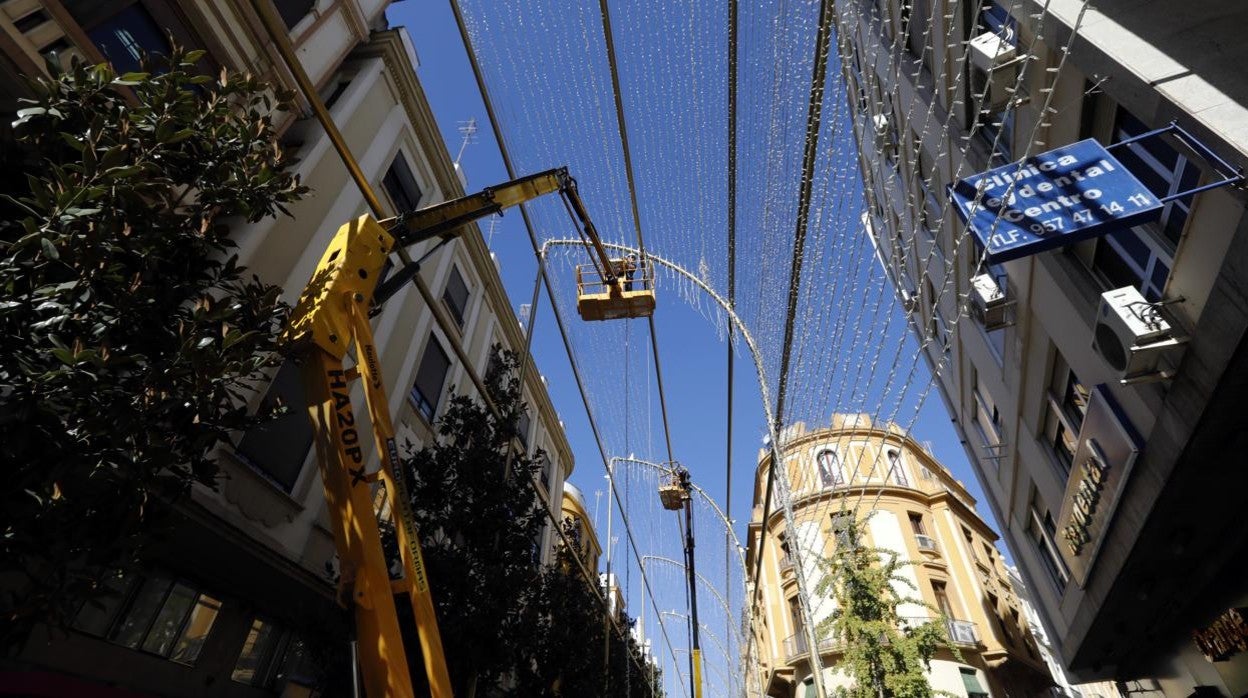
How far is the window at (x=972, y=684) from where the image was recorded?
68.5 feet

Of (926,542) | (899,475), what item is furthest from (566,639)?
(899,475)

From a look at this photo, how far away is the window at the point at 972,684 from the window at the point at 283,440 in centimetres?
2354

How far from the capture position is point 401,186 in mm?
13234

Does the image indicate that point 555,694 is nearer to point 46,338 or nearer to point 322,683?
point 322,683

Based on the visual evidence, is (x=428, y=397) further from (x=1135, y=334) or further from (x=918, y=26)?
(x=918, y=26)

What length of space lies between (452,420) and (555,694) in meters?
6.91

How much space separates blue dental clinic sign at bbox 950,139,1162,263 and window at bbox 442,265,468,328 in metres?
12.4

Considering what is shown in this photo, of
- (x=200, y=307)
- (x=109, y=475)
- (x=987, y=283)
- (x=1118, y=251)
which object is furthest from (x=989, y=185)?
(x=109, y=475)

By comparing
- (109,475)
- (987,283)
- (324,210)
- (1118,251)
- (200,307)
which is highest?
(324,210)

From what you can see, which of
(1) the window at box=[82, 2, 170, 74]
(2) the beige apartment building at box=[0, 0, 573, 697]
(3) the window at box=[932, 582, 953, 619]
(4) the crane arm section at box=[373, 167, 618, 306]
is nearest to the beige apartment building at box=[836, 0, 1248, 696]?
(4) the crane arm section at box=[373, 167, 618, 306]

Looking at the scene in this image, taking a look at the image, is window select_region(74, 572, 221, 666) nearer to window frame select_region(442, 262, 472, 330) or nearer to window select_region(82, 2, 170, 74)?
window select_region(82, 2, 170, 74)

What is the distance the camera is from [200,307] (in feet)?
11.9

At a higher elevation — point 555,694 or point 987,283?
point 987,283

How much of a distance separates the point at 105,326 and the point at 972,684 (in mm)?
26909
